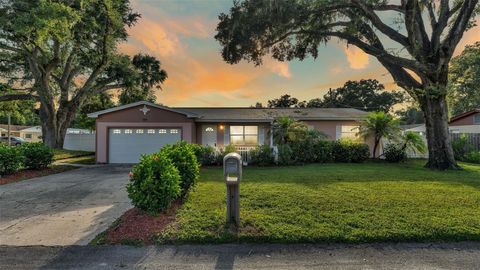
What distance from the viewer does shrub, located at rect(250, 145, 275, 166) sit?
43.0 feet

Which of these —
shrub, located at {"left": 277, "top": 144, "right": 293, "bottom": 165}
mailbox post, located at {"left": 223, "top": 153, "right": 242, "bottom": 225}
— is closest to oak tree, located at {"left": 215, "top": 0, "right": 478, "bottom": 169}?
shrub, located at {"left": 277, "top": 144, "right": 293, "bottom": 165}

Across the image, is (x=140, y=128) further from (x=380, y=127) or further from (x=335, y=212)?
(x=335, y=212)

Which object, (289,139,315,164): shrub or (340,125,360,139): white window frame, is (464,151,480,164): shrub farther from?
(289,139,315,164): shrub

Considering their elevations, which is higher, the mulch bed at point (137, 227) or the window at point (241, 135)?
the window at point (241, 135)

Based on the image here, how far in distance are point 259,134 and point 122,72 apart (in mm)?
12237

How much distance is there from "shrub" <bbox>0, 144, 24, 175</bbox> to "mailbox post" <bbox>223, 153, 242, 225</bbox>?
32.7ft

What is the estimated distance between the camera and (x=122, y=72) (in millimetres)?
22469

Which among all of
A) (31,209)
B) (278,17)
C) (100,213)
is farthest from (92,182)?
(278,17)

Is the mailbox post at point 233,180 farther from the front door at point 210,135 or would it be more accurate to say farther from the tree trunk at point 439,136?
the front door at point 210,135

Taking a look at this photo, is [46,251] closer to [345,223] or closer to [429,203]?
[345,223]

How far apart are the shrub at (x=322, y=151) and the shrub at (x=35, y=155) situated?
1183cm

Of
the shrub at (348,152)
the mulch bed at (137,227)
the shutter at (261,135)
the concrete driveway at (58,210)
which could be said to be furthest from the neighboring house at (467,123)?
the mulch bed at (137,227)

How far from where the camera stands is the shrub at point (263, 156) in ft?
43.0

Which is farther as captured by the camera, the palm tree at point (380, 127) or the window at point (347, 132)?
the window at point (347, 132)
